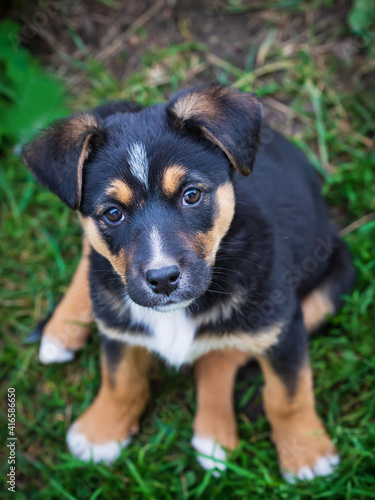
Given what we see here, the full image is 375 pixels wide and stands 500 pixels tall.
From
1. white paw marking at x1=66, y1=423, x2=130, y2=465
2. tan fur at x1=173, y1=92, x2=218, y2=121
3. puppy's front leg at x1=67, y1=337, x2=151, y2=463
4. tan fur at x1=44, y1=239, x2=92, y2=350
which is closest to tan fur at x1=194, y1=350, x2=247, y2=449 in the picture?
puppy's front leg at x1=67, y1=337, x2=151, y2=463

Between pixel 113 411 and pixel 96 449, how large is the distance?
0.92 ft

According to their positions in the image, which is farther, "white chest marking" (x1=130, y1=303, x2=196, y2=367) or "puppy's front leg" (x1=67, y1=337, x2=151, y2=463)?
"puppy's front leg" (x1=67, y1=337, x2=151, y2=463)

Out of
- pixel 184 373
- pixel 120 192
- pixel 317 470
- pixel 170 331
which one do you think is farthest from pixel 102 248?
pixel 317 470

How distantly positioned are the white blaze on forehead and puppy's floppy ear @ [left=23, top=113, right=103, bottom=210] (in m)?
0.24

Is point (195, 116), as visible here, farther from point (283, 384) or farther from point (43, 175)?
point (283, 384)

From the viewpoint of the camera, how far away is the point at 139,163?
9.57ft

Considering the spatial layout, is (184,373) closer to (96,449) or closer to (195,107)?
(96,449)

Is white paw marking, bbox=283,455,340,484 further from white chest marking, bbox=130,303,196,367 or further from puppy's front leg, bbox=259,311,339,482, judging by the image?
white chest marking, bbox=130,303,196,367

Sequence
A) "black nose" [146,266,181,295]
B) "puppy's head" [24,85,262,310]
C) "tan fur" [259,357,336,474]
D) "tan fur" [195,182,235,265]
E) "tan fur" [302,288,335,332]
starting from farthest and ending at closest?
"tan fur" [302,288,335,332]
"tan fur" [259,357,336,474]
"tan fur" [195,182,235,265]
"puppy's head" [24,85,262,310]
"black nose" [146,266,181,295]

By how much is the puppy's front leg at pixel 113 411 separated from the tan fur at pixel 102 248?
813mm

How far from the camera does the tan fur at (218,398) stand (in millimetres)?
3898

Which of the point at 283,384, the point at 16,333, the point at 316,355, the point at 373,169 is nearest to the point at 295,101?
the point at 373,169

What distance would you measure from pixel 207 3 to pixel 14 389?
3.71 m

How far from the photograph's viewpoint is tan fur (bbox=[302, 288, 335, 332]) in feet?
13.8
